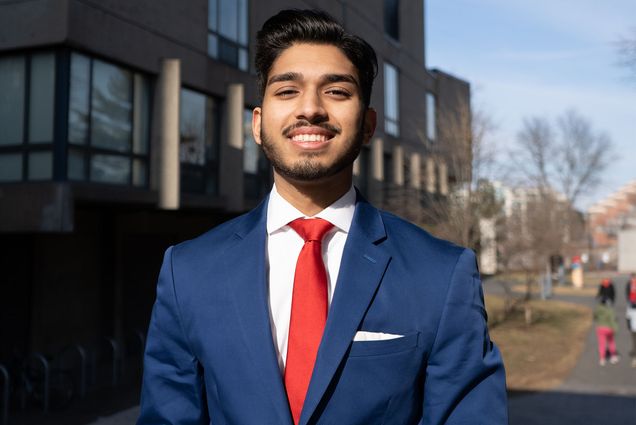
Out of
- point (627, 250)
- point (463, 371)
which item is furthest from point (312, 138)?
point (627, 250)

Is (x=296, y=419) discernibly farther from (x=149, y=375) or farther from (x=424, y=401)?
(x=149, y=375)

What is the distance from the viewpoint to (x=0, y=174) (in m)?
12.2

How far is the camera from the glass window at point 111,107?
12770mm

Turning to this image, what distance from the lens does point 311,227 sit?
6.92 feet

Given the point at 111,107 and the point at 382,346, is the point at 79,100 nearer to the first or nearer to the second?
the point at 111,107

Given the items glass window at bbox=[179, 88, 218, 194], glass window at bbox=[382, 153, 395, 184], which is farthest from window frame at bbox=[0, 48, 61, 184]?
glass window at bbox=[382, 153, 395, 184]

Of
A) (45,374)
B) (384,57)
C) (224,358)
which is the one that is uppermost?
(384,57)

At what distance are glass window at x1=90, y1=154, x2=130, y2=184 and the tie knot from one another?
1127cm

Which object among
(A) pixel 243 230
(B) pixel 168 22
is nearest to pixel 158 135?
(B) pixel 168 22

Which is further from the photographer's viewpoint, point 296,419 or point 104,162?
point 104,162

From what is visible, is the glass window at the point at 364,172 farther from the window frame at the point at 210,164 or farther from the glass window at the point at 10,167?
the glass window at the point at 10,167

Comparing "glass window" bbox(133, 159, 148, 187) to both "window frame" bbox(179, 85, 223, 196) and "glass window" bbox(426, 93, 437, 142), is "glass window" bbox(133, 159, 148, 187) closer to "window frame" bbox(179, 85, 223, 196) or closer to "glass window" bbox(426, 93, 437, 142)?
"window frame" bbox(179, 85, 223, 196)

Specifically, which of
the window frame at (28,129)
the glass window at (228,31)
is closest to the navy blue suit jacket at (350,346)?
the window frame at (28,129)

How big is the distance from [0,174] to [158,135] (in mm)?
3445
